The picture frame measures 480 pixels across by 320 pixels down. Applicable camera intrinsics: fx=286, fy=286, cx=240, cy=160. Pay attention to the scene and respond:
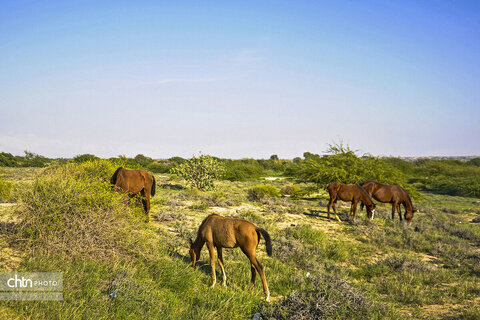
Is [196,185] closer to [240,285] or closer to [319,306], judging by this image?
[240,285]

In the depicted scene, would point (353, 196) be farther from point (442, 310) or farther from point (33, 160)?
point (33, 160)

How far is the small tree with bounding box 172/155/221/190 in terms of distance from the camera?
26.9 m

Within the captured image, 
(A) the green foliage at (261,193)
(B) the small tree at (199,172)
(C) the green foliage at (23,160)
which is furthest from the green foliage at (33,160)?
(A) the green foliage at (261,193)

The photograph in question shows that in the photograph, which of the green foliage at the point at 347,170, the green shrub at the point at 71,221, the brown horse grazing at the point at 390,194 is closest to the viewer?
the green shrub at the point at 71,221

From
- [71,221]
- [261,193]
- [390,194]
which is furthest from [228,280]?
[261,193]

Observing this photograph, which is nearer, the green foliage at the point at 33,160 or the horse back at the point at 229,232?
the horse back at the point at 229,232

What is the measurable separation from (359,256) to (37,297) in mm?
9443

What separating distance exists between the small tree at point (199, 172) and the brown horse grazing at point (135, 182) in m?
15.2

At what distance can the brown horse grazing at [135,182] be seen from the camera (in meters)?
10.2

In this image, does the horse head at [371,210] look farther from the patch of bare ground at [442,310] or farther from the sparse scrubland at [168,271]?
the patch of bare ground at [442,310]

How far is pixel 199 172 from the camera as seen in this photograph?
1077 inches

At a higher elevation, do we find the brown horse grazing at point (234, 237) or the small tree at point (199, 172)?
the small tree at point (199, 172)

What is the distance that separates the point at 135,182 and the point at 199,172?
16527 mm

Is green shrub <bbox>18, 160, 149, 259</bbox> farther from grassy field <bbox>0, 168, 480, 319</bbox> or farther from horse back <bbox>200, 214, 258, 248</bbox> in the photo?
horse back <bbox>200, 214, 258, 248</bbox>
